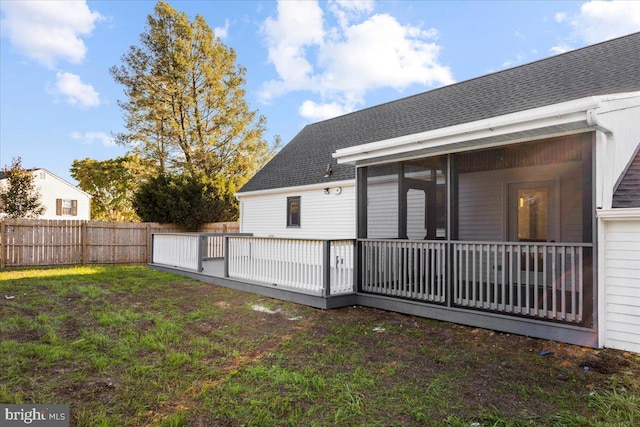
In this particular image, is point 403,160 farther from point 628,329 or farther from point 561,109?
point 628,329

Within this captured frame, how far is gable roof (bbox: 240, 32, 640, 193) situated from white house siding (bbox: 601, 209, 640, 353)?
3.93 meters

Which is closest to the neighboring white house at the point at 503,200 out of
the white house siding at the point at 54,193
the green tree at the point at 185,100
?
the green tree at the point at 185,100

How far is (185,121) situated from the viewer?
19562 mm

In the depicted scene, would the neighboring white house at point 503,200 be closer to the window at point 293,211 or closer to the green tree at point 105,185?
A: the window at point 293,211

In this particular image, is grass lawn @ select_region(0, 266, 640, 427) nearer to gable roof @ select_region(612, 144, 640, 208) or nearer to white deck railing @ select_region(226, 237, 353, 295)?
white deck railing @ select_region(226, 237, 353, 295)

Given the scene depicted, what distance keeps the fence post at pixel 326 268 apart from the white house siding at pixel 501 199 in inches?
165

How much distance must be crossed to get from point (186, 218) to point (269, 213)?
16.6 ft

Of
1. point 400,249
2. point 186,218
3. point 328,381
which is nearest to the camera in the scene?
point 328,381

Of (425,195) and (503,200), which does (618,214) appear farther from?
(503,200)

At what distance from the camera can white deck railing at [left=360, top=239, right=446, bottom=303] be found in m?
5.73

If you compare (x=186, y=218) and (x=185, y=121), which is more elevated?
(x=185, y=121)

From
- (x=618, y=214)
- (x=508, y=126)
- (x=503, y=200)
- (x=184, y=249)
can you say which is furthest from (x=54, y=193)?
(x=618, y=214)

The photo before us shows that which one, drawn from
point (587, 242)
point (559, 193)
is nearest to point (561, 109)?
point (587, 242)

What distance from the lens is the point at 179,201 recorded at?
15477mm
